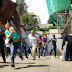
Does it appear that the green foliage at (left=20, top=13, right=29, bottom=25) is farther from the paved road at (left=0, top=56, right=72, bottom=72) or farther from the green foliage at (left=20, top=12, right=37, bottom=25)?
the paved road at (left=0, top=56, right=72, bottom=72)

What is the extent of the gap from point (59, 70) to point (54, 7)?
3826cm

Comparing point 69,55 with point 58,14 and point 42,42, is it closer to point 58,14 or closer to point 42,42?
point 42,42

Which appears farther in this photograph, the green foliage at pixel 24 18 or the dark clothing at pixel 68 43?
the green foliage at pixel 24 18

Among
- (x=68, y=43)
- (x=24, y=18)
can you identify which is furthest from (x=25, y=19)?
(x=68, y=43)

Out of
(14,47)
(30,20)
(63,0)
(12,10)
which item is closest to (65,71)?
(14,47)

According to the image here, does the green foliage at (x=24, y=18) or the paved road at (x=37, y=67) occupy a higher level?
the green foliage at (x=24, y=18)

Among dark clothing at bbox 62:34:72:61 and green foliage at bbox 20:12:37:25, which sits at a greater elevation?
green foliage at bbox 20:12:37:25

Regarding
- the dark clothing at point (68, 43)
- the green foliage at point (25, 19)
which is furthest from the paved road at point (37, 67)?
the green foliage at point (25, 19)

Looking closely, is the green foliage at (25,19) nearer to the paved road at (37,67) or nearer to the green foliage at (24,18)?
the green foliage at (24,18)

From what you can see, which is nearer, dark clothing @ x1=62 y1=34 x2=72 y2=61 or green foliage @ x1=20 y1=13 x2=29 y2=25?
dark clothing @ x1=62 y1=34 x2=72 y2=61

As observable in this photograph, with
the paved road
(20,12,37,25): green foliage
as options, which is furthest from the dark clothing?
(20,12,37,25): green foliage

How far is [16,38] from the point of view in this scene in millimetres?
6477

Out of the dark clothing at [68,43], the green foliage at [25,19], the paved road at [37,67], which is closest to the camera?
the paved road at [37,67]

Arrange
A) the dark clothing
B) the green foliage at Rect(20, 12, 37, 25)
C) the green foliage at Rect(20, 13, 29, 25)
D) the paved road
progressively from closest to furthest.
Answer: the paved road, the dark clothing, the green foliage at Rect(20, 13, 29, 25), the green foliage at Rect(20, 12, 37, 25)
